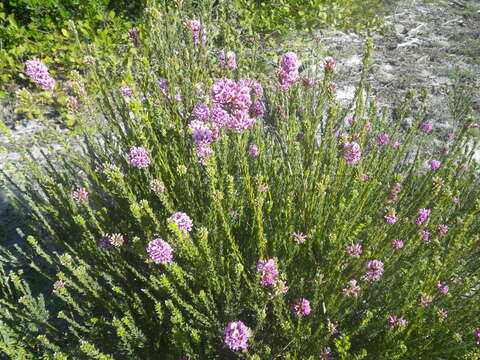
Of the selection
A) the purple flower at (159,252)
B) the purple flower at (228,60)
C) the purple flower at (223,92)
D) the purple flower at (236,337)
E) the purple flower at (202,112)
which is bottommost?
the purple flower at (236,337)

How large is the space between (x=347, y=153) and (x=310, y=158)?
0.40 m

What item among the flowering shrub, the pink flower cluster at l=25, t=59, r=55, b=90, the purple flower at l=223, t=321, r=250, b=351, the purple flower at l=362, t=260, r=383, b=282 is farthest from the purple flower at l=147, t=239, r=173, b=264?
the pink flower cluster at l=25, t=59, r=55, b=90

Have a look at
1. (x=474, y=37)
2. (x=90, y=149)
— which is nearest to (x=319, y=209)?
(x=90, y=149)

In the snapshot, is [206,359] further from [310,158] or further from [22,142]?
[22,142]

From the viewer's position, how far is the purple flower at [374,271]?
5.74 ft

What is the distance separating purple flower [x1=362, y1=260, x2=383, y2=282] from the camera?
175cm

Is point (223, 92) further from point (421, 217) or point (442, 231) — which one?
point (442, 231)

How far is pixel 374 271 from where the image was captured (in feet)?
5.78

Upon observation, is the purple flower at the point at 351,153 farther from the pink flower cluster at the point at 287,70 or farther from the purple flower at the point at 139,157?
the purple flower at the point at 139,157

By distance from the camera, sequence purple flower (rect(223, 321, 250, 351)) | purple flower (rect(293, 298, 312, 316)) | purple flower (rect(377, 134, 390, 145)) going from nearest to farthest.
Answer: purple flower (rect(223, 321, 250, 351))
purple flower (rect(293, 298, 312, 316))
purple flower (rect(377, 134, 390, 145))

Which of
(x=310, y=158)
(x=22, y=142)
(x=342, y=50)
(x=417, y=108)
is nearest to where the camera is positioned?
(x=310, y=158)

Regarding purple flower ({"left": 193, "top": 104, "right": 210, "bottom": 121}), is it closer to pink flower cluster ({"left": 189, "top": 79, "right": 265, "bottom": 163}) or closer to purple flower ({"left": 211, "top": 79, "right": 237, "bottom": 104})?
pink flower cluster ({"left": 189, "top": 79, "right": 265, "bottom": 163})

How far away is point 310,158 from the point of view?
2.21m

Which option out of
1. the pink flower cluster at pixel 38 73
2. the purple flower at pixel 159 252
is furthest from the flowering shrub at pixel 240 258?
the pink flower cluster at pixel 38 73
